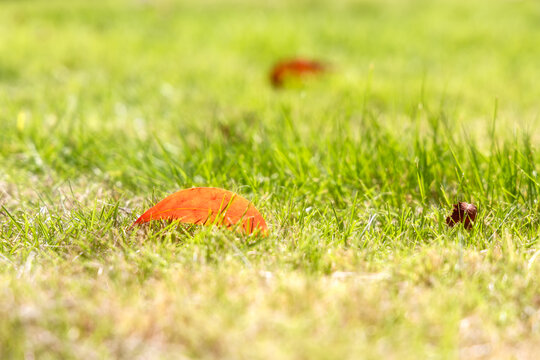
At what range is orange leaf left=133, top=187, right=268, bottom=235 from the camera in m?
1.74

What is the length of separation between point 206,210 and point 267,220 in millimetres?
211

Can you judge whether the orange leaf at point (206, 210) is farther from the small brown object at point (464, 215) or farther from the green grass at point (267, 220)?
the small brown object at point (464, 215)

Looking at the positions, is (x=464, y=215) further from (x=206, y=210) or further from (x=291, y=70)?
(x=291, y=70)

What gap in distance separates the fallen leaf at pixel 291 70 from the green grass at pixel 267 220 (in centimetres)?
12

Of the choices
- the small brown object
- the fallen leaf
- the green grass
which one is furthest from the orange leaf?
the fallen leaf

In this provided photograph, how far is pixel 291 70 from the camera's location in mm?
4180

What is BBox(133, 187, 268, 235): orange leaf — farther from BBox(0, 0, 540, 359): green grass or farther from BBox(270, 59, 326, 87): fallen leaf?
BBox(270, 59, 326, 87): fallen leaf

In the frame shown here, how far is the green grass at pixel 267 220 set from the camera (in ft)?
4.07

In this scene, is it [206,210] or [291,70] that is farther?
[291,70]

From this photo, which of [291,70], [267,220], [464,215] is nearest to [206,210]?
[267,220]

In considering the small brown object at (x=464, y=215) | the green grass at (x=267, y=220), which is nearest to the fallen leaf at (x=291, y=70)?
the green grass at (x=267, y=220)

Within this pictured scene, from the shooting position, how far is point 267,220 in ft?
6.12

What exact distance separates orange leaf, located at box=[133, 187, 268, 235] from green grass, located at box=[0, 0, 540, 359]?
1.9 inches

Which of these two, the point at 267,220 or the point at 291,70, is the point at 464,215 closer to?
the point at 267,220
